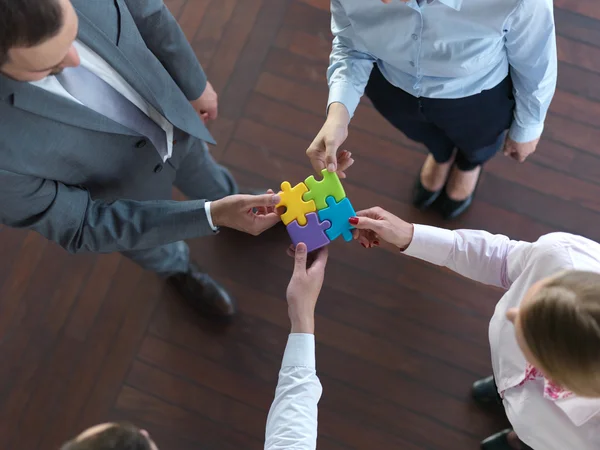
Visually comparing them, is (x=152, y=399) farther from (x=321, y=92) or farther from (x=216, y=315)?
(x=321, y=92)

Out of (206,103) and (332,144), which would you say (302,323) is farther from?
(206,103)

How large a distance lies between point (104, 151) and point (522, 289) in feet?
3.22

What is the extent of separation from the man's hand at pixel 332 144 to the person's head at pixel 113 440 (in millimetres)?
742

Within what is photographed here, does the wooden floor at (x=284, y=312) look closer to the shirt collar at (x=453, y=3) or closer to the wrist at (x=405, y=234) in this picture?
the wrist at (x=405, y=234)

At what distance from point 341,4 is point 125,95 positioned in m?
0.54

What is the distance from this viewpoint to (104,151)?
122 centimetres

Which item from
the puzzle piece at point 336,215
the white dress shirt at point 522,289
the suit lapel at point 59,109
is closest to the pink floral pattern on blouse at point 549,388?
the white dress shirt at point 522,289

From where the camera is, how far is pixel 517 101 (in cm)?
139

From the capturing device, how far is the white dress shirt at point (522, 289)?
1.06 meters

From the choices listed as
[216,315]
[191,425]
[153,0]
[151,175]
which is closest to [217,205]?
[151,175]

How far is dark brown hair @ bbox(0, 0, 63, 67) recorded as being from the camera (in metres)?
0.85

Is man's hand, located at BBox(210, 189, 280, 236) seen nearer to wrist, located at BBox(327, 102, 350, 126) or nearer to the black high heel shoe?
wrist, located at BBox(327, 102, 350, 126)

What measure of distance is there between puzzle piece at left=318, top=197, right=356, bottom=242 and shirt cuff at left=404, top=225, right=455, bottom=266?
0.55 ft

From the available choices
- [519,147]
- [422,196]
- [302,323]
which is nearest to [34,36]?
[302,323]
